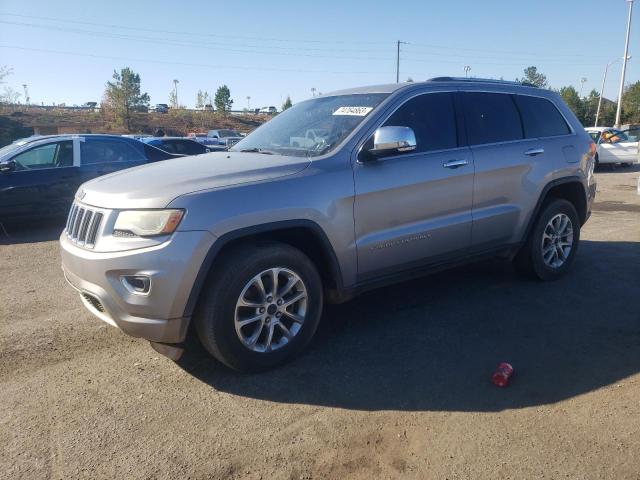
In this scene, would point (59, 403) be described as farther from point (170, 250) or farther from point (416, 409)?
point (416, 409)

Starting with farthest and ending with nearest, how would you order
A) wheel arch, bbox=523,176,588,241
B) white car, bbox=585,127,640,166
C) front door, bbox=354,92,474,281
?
white car, bbox=585,127,640,166 → wheel arch, bbox=523,176,588,241 → front door, bbox=354,92,474,281

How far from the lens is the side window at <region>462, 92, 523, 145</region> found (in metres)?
4.57

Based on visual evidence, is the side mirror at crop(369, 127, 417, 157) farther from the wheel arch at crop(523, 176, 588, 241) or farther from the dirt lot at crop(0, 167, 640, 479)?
the wheel arch at crop(523, 176, 588, 241)

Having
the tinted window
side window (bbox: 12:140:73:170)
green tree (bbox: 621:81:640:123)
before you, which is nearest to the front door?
side window (bbox: 12:140:73:170)

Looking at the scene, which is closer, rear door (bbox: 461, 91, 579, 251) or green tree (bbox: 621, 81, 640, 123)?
rear door (bbox: 461, 91, 579, 251)

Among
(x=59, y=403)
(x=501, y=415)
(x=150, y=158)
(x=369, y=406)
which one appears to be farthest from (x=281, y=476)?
(x=150, y=158)

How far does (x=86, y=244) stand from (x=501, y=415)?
274cm

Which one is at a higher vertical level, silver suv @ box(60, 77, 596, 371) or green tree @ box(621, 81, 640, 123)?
green tree @ box(621, 81, 640, 123)

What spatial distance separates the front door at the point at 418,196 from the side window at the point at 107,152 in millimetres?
6455

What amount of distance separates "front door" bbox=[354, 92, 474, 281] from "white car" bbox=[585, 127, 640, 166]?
1666cm

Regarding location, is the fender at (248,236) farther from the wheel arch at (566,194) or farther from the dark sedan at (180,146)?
the dark sedan at (180,146)

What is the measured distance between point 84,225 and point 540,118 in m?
4.34

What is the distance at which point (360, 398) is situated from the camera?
3121mm

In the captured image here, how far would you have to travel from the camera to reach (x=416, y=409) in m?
3.01
